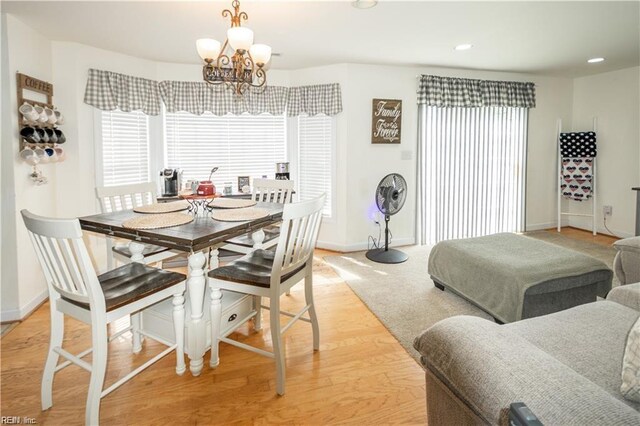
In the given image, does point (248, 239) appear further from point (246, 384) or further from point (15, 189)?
point (15, 189)

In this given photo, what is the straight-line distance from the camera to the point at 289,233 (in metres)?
1.91

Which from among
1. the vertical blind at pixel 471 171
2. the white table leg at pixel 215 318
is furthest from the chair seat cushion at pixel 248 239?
the vertical blind at pixel 471 171

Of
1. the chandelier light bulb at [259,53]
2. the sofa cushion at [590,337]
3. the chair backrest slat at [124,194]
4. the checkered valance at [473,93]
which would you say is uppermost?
the checkered valance at [473,93]

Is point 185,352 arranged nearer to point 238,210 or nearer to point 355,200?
point 238,210

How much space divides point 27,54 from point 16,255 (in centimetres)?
156

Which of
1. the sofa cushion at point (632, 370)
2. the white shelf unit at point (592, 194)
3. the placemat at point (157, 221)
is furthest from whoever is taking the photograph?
the white shelf unit at point (592, 194)

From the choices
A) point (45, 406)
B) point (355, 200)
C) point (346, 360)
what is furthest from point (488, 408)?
point (355, 200)

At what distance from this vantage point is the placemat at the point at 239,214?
2.17 meters

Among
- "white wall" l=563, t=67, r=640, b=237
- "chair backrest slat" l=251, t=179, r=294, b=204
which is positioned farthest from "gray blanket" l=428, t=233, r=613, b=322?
"white wall" l=563, t=67, r=640, b=237

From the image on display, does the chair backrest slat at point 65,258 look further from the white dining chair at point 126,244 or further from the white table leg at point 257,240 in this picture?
the white table leg at point 257,240

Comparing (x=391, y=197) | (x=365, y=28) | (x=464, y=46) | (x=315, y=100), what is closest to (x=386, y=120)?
(x=315, y=100)

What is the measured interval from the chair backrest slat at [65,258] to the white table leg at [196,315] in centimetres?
46

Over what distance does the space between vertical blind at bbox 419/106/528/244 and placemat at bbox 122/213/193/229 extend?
10.8 feet

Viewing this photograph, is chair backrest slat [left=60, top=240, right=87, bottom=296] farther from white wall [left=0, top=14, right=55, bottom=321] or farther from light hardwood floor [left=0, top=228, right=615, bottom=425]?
white wall [left=0, top=14, right=55, bottom=321]
